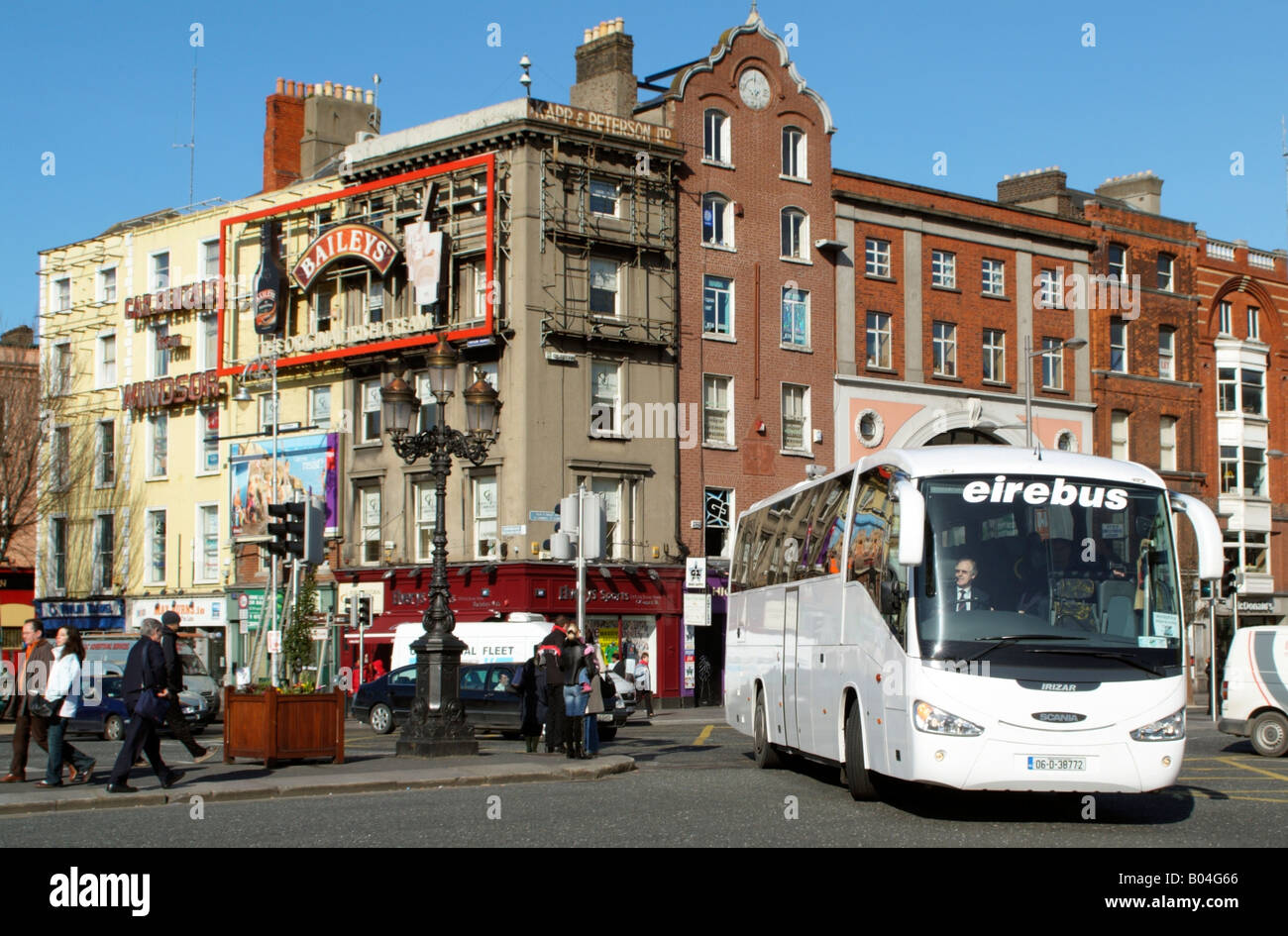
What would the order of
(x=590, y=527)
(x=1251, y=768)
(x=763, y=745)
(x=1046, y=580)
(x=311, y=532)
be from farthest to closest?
(x=590, y=527) → (x=311, y=532) → (x=1251, y=768) → (x=763, y=745) → (x=1046, y=580)

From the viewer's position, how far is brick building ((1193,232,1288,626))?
58.5 meters

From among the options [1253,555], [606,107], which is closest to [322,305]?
[606,107]

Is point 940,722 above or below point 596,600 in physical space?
below

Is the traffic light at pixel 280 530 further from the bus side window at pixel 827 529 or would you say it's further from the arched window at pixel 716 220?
the arched window at pixel 716 220

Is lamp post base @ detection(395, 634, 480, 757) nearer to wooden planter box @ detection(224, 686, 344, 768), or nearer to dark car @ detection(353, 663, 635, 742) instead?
wooden planter box @ detection(224, 686, 344, 768)

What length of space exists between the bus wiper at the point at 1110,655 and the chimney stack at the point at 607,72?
35.2 m

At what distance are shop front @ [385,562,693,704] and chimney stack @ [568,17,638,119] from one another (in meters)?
13.6

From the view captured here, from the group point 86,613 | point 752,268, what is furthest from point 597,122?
point 86,613

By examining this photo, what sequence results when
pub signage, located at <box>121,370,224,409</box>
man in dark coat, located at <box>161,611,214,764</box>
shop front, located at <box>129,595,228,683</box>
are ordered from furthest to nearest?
pub signage, located at <box>121,370,224,409</box>, shop front, located at <box>129,595,228,683</box>, man in dark coat, located at <box>161,611,214,764</box>

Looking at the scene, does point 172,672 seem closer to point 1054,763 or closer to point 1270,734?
point 1054,763

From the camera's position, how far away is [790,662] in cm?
1916

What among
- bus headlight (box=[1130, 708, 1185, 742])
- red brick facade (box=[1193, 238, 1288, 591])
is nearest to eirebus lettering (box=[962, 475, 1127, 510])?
bus headlight (box=[1130, 708, 1185, 742])

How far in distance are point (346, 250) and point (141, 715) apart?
99.7ft

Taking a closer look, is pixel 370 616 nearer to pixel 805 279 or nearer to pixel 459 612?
pixel 459 612
